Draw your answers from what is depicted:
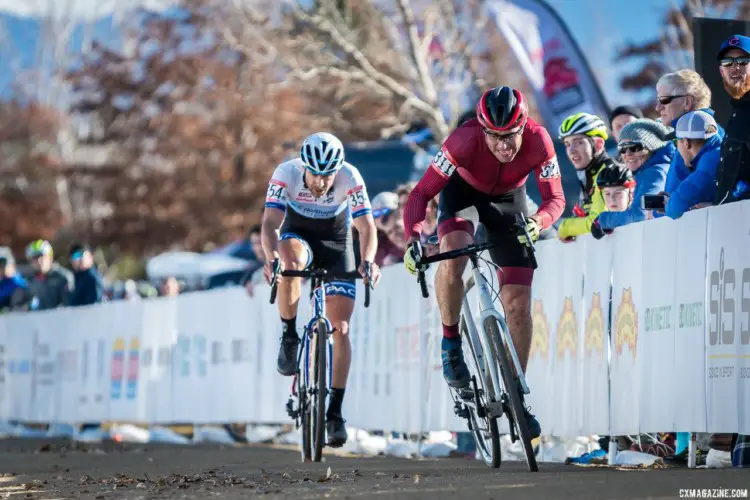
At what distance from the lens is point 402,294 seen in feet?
45.5

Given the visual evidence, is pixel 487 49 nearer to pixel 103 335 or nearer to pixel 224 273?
pixel 224 273

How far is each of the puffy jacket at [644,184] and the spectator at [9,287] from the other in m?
14.4

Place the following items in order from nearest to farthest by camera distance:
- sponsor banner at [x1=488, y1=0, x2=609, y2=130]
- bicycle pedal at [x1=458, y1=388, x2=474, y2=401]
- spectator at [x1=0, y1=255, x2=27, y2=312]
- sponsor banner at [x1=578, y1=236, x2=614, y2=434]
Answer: bicycle pedal at [x1=458, y1=388, x2=474, y2=401] < sponsor banner at [x1=578, y1=236, x2=614, y2=434] < sponsor banner at [x1=488, y1=0, x2=609, y2=130] < spectator at [x1=0, y1=255, x2=27, y2=312]

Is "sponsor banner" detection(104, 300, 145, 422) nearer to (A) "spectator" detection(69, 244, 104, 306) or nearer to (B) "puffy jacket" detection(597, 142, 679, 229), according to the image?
(A) "spectator" detection(69, 244, 104, 306)

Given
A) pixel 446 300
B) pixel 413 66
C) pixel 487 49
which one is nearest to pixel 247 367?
pixel 446 300

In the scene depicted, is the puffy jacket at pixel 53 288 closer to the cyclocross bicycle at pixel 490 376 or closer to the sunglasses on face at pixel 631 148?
the sunglasses on face at pixel 631 148

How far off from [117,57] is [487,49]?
549 inches

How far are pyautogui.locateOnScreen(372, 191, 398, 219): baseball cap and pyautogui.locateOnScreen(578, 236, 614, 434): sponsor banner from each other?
420 centimetres

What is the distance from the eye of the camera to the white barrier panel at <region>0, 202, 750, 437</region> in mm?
9016

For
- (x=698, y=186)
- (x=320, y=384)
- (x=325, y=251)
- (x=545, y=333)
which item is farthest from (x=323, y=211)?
(x=698, y=186)

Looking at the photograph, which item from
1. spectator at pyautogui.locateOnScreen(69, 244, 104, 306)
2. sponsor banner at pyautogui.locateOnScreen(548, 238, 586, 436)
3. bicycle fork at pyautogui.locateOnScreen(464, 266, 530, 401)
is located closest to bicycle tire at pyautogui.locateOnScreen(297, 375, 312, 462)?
sponsor banner at pyautogui.locateOnScreen(548, 238, 586, 436)

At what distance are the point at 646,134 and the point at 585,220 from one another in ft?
2.43

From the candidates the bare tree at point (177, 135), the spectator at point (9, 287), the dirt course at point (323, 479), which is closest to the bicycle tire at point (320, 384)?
the dirt course at point (323, 479)

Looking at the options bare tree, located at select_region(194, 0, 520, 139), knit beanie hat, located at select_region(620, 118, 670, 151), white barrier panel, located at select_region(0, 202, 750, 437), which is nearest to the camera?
white barrier panel, located at select_region(0, 202, 750, 437)
